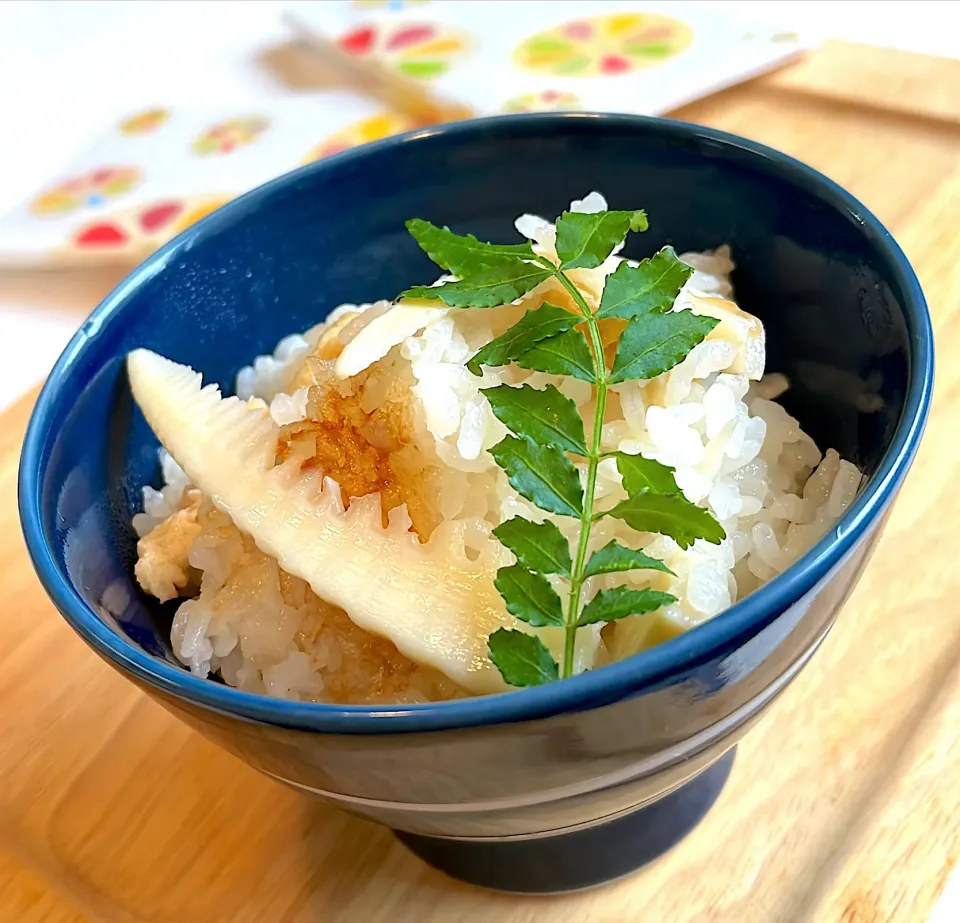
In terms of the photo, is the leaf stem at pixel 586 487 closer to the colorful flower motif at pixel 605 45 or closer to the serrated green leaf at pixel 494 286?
the serrated green leaf at pixel 494 286

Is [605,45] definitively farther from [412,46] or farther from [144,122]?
[144,122]

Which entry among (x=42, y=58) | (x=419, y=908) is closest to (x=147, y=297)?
(x=419, y=908)

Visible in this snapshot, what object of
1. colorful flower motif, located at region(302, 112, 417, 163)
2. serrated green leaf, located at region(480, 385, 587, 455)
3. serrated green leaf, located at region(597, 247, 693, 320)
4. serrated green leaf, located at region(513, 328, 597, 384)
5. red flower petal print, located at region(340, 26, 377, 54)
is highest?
serrated green leaf, located at region(597, 247, 693, 320)

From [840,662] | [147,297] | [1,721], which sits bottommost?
[1,721]

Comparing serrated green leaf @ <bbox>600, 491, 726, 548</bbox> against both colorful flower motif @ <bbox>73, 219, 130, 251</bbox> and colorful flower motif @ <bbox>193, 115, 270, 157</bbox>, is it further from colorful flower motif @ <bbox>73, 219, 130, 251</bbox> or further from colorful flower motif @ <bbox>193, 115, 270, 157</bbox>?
colorful flower motif @ <bbox>193, 115, 270, 157</bbox>

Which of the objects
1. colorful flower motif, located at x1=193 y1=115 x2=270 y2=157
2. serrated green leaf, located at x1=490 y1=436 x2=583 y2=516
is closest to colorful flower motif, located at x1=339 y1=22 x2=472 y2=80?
colorful flower motif, located at x1=193 y1=115 x2=270 y2=157

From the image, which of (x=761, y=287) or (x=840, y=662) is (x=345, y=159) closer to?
(x=761, y=287)
